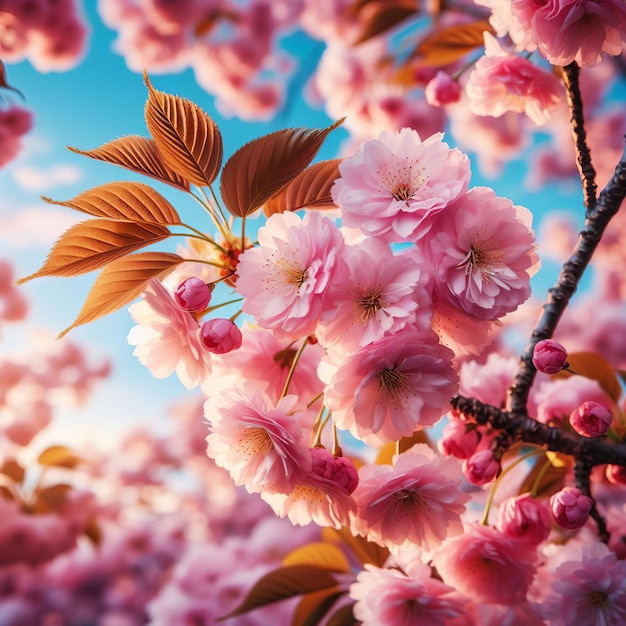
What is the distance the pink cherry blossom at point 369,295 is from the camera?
1.73 ft

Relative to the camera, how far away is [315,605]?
38.2 inches

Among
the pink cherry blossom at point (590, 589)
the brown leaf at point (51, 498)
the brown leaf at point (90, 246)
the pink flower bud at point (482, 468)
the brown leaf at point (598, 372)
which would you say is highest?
the brown leaf at point (90, 246)

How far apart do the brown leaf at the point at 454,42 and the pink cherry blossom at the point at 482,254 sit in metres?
0.66

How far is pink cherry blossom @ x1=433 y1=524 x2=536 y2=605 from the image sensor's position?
72 cm

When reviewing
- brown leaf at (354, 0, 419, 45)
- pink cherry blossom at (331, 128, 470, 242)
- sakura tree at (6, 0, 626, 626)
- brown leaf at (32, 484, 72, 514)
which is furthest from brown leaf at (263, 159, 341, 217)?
brown leaf at (32, 484, 72, 514)

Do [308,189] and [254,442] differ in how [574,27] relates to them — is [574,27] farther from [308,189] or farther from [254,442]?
[254,442]

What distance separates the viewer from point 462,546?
0.73 m

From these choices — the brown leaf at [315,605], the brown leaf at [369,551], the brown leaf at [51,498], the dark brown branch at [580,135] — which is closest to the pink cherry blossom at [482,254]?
the dark brown branch at [580,135]

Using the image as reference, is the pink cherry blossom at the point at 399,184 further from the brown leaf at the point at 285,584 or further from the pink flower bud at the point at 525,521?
the brown leaf at the point at 285,584

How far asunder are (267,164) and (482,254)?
25 centimetres

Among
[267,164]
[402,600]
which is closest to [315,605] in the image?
[402,600]

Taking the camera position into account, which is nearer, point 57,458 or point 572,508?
point 572,508

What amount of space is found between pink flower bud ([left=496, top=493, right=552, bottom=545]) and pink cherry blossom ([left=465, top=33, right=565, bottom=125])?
568 mm

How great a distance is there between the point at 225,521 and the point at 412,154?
14.6 feet
